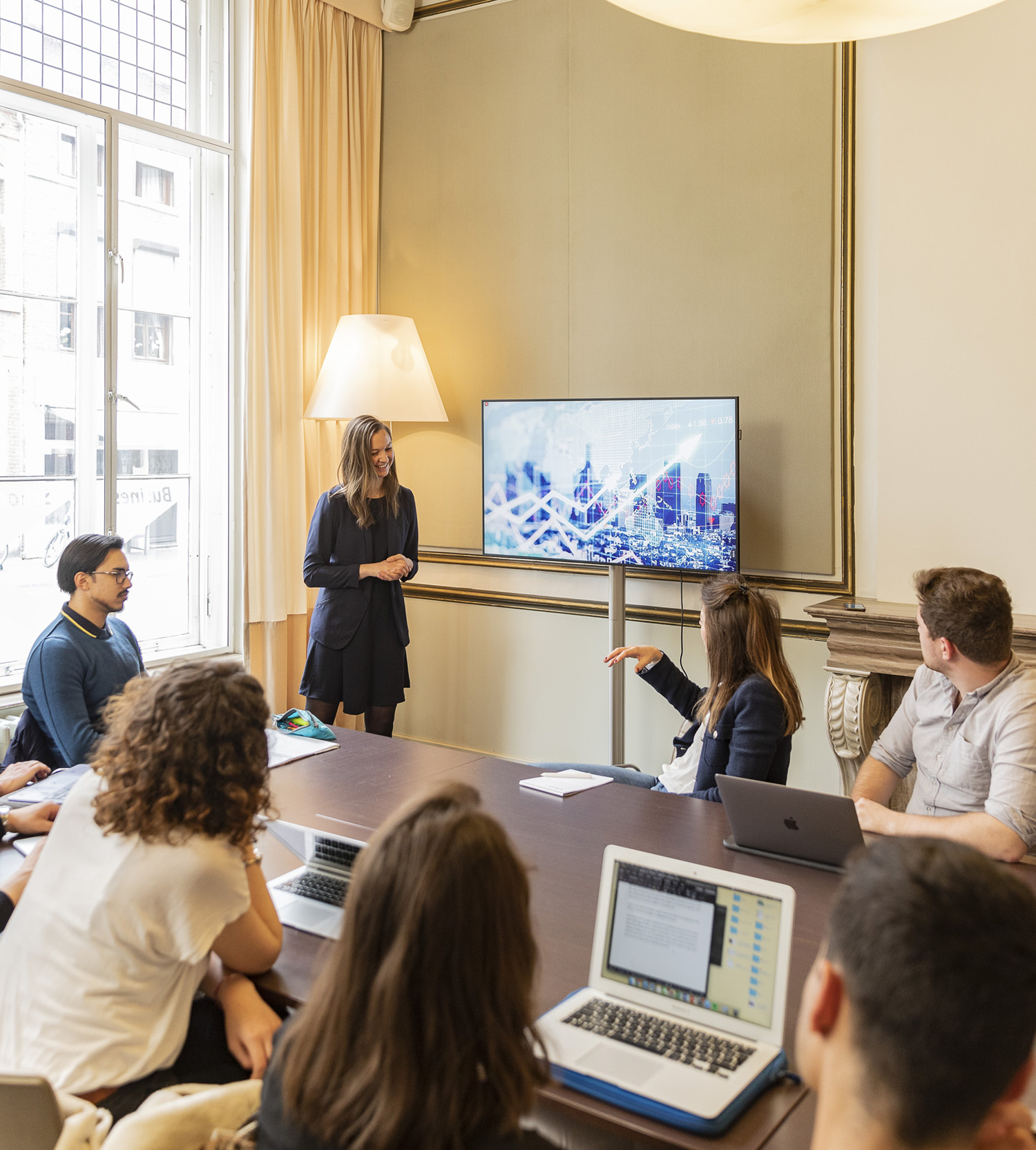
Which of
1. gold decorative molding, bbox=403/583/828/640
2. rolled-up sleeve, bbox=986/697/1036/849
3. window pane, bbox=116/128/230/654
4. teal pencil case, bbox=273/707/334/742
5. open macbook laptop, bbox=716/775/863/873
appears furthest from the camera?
window pane, bbox=116/128/230/654

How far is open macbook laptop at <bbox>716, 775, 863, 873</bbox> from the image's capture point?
6.13 ft

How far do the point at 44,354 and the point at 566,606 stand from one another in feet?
7.30

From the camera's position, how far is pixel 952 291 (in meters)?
3.39

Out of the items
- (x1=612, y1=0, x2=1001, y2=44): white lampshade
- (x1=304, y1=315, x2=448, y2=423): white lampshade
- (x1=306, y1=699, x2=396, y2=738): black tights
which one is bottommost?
(x1=306, y1=699, x2=396, y2=738): black tights

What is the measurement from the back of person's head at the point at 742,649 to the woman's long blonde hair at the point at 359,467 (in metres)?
1.82

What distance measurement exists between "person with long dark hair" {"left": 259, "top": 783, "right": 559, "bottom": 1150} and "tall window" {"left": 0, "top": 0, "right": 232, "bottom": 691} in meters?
3.13

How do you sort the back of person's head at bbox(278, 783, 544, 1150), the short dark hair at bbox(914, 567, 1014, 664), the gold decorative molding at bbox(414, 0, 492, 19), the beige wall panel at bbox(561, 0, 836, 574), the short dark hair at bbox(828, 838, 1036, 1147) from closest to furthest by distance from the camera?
1. the short dark hair at bbox(828, 838, 1036, 1147)
2. the back of person's head at bbox(278, 783, 544, 1150)
3. the short dark hair at bbox(914, 567, 1014, 664)
4. the beige wall panel at bbox(561, 0, 836, 574)
5. the gold decorative molding at bbox(414, 0, 492, 19)

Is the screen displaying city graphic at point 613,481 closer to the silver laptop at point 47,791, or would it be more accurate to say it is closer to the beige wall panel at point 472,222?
the beige wall panel at point 472,222

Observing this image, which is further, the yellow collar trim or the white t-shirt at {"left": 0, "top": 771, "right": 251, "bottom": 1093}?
the yellow collar trim

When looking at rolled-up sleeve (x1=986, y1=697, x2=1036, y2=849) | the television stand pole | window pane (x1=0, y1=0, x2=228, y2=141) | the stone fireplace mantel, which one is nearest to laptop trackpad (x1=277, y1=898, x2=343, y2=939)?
rolled-up sleeve (x1=986, y1=697, x2=1036, y2=849)

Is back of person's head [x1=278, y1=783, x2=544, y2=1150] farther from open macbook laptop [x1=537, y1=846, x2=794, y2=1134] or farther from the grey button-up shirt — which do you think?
the grey button-up shirt

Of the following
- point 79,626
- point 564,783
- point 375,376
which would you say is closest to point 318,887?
point 564,783

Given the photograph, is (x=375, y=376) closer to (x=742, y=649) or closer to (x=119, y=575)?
(x=119, y=575)

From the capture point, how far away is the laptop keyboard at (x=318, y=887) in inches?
69.7
